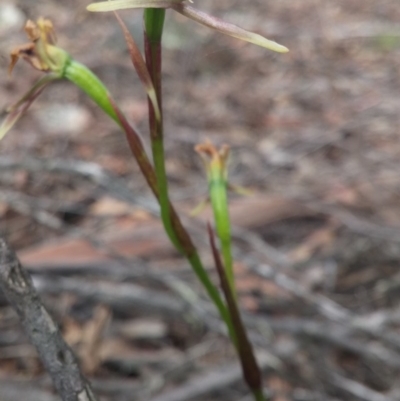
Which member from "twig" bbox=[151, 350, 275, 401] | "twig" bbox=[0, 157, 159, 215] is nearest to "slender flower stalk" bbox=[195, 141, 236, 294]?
"twig" bbox=[151, 350, 275, 401]

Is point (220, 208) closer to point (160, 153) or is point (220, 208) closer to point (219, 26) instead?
point (160, 153)

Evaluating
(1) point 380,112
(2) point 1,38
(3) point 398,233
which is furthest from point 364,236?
(2) point 1,38

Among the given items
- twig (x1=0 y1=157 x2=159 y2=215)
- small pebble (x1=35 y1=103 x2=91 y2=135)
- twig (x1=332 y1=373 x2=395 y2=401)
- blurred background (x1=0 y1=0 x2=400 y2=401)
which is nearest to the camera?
twig (x1=332 y1=373 x2=395 y2=401)

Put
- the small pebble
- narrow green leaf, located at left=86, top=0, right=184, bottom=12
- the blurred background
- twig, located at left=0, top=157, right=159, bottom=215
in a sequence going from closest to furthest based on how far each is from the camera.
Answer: narrow green leaf, located at left=86, top=0, right=184, bottom=12 → the blurred background → twig, located at left=0, top=157, right=159, bottom=215 → the small pebble

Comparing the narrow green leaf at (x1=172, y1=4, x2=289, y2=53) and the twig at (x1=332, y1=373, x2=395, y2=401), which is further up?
the narrow green leaf at (x1=172, y1=4, x2=289, y2=53)

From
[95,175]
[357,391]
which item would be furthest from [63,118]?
[357,391]

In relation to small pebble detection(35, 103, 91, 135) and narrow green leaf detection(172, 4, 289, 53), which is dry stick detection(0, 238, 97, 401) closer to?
narrow green leaf detection(172, 4, 289, 53)

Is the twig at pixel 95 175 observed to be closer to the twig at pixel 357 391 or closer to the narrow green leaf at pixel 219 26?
the twig at pixel 357 391

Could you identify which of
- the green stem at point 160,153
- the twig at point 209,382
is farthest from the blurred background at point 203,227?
the green stem at point 160,153
